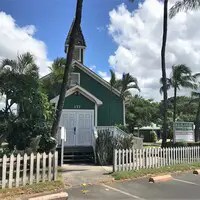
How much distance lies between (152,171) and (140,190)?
3.12 metres

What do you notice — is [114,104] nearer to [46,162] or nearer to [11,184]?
[46,162]

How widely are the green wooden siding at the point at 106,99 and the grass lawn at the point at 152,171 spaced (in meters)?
7.62

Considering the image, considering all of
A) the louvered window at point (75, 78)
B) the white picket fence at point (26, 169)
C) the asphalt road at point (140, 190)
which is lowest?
the asphalt road at point (140, 190)

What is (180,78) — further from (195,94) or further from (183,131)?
(183,131)

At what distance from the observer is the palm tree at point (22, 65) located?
1428 cm

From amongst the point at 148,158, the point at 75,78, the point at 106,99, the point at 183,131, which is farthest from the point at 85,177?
the point at 75,78

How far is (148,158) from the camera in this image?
41.5ft

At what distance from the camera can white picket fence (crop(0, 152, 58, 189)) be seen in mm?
8609

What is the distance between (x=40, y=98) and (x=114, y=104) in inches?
343

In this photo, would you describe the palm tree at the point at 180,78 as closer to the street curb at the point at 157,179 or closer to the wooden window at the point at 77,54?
the wooden window at the point at 77,54

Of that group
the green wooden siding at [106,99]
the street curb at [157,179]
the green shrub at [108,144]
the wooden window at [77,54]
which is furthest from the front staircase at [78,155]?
the wooden window at [77,54]

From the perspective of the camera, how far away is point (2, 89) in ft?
41.3

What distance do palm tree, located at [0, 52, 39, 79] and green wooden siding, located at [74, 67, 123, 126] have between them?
6.19 metres

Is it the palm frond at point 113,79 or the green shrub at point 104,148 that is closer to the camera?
the green shrub at point 104,148
